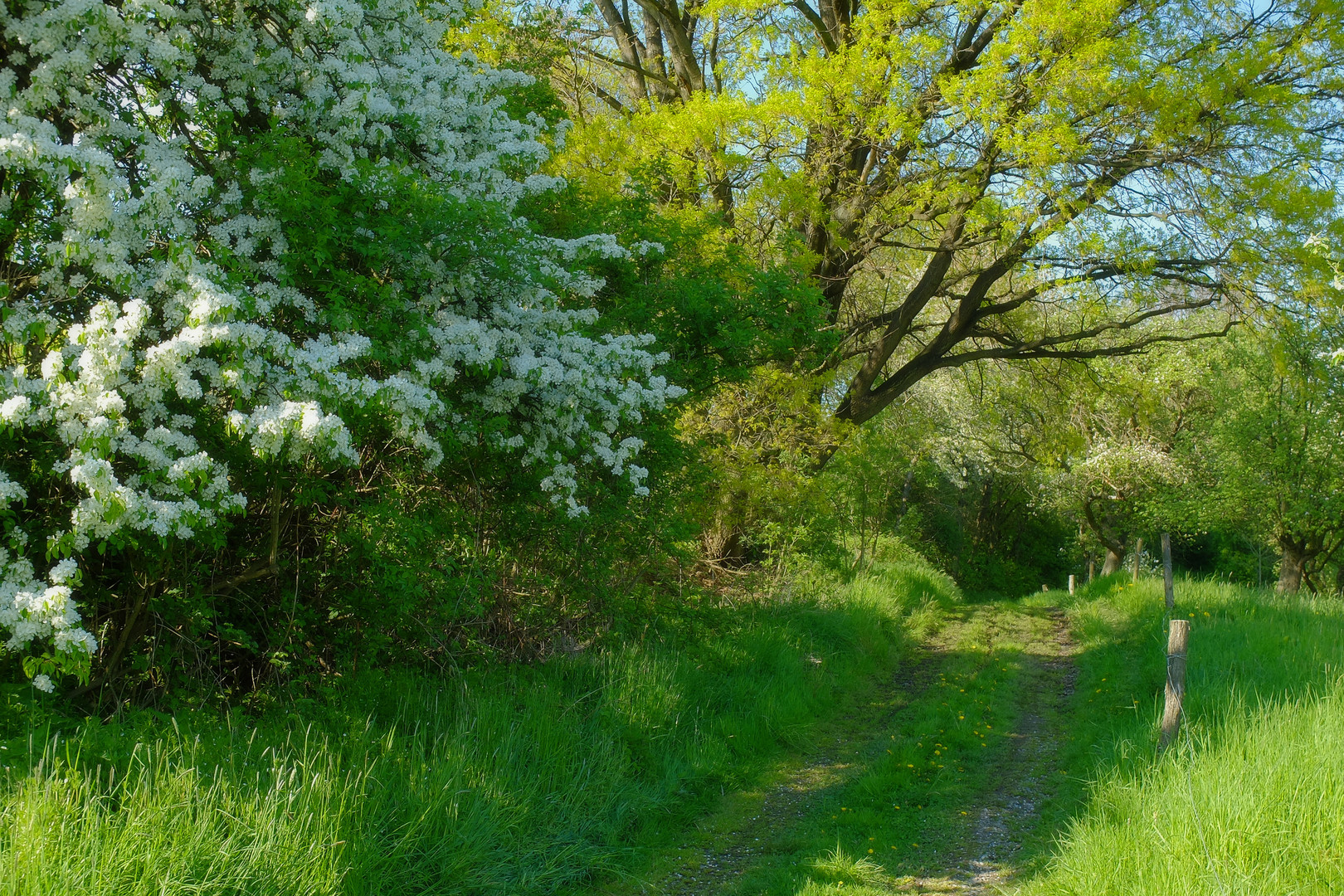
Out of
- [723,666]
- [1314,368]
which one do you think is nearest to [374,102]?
[723,666]

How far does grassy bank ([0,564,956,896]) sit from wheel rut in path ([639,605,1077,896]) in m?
0.39

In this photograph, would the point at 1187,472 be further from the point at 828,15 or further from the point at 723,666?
the point at 723,666

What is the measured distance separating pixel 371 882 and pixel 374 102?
461 cm

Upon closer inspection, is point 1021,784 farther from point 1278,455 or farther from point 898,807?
point 1278,455

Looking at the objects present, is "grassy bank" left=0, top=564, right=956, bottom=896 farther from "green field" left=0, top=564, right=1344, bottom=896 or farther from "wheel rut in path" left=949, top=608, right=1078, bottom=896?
"wheel rut in path" left=949, top=608, right=1078, bottom=896

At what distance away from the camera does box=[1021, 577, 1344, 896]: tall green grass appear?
4316 millimetres

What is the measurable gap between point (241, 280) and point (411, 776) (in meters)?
2.93

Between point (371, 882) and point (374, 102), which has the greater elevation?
point (374, 102)

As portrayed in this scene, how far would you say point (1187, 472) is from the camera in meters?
24.9

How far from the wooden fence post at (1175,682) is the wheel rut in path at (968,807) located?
116 centimetres

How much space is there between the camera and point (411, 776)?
17.3ft

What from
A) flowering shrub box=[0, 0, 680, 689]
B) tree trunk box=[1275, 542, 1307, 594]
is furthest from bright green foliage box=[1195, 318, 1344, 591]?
flowering shrub box=[0, 0, 680, 689]

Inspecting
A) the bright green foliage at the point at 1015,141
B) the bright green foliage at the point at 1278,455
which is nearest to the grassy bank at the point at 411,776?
the bright green foliage at the point at 1015,141

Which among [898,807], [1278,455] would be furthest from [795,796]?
[1278,455]
